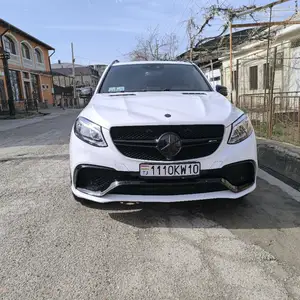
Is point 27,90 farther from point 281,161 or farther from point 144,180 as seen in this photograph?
point 144,180

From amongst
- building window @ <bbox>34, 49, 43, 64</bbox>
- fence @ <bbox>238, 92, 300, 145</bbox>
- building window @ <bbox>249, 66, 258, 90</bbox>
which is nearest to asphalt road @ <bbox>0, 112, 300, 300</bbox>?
fence @ <bbox>238, 92, 300, 145</bbox>

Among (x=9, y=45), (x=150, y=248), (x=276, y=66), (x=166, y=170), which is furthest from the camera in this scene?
(x=9, y=45)

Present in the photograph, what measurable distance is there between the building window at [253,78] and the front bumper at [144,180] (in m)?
11.8

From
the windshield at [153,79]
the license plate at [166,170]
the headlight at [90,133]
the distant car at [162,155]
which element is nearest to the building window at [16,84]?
the windshield at [153,79]

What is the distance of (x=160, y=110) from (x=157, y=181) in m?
0.69

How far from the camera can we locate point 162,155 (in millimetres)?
2627

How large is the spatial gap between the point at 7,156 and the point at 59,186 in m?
2.86

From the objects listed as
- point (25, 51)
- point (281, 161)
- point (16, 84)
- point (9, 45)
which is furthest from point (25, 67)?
point (281, 161)

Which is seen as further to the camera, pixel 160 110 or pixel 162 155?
pixel 160 110

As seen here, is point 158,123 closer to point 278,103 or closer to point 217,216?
point 217,216

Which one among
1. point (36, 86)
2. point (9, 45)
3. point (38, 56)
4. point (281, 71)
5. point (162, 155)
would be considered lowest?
point (162, 155)

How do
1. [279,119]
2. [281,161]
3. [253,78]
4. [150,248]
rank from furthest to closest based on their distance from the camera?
1. [253,78]
2. [279,119]
3. [281,161]
4. [150,248]

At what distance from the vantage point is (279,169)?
4.76 metres

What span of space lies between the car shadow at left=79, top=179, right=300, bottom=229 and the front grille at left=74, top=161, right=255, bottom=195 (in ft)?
1.39
